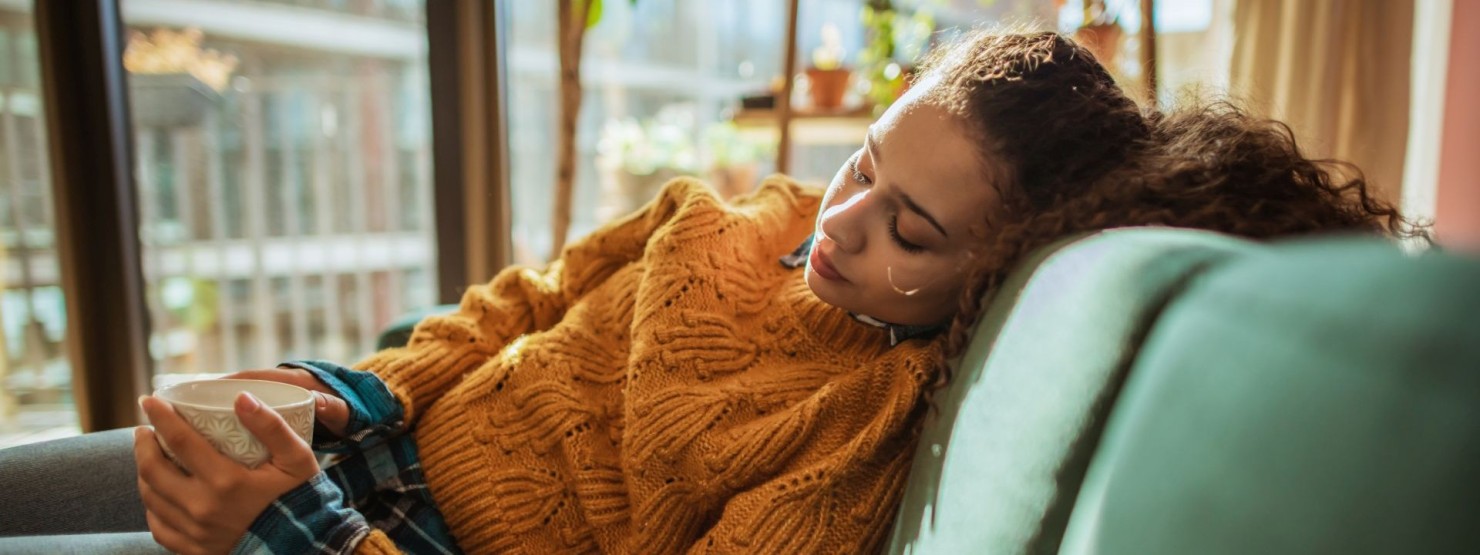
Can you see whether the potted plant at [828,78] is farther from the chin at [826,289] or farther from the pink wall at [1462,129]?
the chin at [826,289]

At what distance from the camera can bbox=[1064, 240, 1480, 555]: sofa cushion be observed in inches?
11.2

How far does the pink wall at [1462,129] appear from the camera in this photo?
82.4 inches

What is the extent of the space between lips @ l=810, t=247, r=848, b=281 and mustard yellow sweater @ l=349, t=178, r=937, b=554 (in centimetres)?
Result: 8

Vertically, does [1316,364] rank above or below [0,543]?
above

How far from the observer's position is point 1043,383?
18.4 inches

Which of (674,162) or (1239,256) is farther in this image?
(674,162)

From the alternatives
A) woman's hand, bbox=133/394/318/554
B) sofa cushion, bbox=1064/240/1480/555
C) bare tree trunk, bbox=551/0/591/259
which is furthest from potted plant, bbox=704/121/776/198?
sofa cushion, bbox=1064/240/1480/555

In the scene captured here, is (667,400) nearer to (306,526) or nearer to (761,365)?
(761,365)

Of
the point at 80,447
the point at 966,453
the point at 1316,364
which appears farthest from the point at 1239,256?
the point at 80,447

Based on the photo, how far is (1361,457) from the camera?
30 centimetres

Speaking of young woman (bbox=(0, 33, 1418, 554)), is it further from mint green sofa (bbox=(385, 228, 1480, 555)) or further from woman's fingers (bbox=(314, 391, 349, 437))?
mint green sofa (bbox=(385, 228, 1480, 555))

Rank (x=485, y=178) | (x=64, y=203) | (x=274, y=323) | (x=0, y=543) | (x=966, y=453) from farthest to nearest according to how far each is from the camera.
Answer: (x=274, y=323) < (x=485, y=178) < (x=64, y=203) < (x=0, y=543) < (x=966, y=453)

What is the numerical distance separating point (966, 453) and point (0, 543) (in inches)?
32.1

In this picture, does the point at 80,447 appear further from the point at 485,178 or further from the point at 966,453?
the point at 485,178
